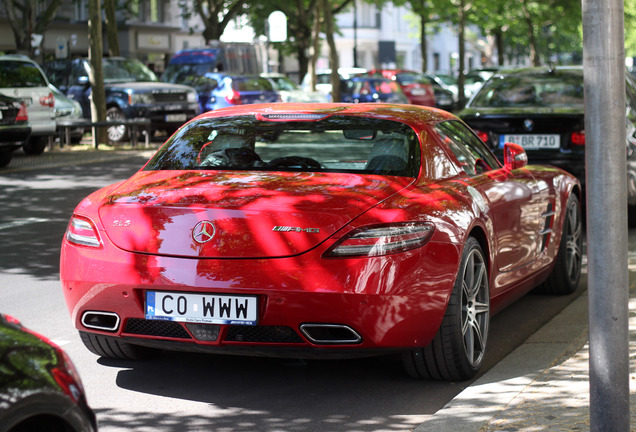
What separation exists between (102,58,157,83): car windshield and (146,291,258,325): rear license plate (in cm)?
2199

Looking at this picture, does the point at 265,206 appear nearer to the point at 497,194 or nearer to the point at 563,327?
the point at 497,194

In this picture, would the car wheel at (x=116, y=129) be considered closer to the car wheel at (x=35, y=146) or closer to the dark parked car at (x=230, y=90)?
the dark parked car at (x=230, y=90)

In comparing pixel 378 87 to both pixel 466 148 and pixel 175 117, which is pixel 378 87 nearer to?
pixel 175 117

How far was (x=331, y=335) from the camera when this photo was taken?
192 inches

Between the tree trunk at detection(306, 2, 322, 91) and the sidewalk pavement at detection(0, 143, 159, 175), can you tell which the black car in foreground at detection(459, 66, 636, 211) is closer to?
the sidewalk pavement at detection(0, 143, 159, 175)

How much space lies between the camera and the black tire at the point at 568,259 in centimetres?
759

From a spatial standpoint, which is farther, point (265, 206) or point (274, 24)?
point (274, 24)

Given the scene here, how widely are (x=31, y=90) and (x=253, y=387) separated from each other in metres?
15.9

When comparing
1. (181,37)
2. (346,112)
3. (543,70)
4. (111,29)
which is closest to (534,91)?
(543,70)

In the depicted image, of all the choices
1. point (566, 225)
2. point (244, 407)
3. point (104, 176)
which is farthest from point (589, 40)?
point (104, 176)

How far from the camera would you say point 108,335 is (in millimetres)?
5129

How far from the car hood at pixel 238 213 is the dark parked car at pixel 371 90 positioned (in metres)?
26.4

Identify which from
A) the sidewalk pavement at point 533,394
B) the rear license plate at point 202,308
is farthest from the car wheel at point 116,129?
the rear license plate at point 202,308

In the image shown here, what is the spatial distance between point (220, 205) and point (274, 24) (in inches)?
1120
